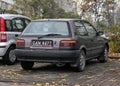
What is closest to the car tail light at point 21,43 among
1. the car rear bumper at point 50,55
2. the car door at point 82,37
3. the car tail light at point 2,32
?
the car rear bumper at point 50,55

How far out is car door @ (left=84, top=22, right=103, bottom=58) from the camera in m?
12.1

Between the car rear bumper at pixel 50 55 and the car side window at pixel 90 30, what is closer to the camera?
the car rear bumper at pixel 50 55

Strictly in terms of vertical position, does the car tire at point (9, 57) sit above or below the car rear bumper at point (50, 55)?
below

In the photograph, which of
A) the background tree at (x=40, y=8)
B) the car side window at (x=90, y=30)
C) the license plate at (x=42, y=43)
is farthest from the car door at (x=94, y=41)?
the background tree at (x=40, y=8)

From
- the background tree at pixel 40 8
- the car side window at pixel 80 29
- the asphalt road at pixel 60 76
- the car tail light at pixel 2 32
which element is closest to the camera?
the asphalt road at pixel 60 76

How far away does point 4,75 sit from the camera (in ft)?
33.6

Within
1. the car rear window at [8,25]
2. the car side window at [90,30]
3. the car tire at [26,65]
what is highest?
the car rear window at [8,25]

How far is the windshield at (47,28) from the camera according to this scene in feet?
35.6

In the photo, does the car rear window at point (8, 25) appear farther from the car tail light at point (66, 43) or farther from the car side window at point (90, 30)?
the car tail light at point (66, 43)

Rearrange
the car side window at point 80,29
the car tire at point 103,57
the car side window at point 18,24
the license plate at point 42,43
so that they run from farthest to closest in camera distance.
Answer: the car tire at point 103,57 < the car side window at point 18,24 < the car side window at point 80,29 < the license plate at point 42,43

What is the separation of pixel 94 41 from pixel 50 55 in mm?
2331

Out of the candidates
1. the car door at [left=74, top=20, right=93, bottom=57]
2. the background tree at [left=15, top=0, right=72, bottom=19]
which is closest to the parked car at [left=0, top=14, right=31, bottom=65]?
the car door at [left=74, top=20, right=93, bottom=57]

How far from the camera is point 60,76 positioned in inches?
397

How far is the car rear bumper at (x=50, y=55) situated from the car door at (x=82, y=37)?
49cm
